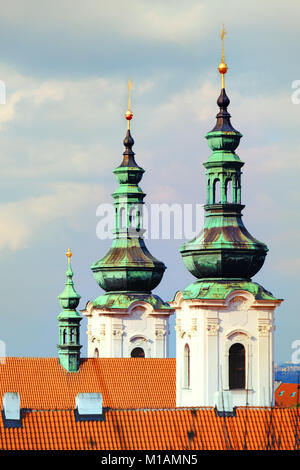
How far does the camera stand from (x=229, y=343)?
2175 inches

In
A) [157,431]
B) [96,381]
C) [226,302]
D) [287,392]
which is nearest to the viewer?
[157,431]

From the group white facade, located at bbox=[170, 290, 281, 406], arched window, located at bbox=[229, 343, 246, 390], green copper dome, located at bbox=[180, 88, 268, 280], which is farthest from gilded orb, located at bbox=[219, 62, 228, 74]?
arched window, located at bbox=[229, 343, 246, 390]

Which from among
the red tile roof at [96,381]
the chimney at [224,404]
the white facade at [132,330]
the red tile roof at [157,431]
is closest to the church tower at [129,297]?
the white facade at [132,330]

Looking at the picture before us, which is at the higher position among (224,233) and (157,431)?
(224,233)

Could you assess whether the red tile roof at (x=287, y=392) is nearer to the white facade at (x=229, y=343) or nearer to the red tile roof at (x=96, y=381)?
the red tile roof at (x=96, y=381)

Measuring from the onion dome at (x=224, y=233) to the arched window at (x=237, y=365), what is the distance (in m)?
2.22

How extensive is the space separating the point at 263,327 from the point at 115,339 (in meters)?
11.8

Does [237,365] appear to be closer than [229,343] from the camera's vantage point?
No

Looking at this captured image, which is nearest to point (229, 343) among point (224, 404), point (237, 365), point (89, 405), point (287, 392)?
point (237, 365)

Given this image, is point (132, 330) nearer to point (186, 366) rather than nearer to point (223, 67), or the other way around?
point (186, 366)

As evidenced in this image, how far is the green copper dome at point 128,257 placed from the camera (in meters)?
66.2

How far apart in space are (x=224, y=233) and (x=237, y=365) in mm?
4104
